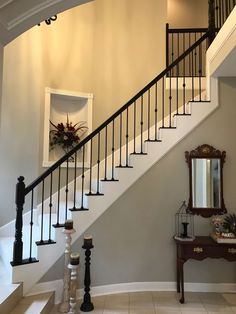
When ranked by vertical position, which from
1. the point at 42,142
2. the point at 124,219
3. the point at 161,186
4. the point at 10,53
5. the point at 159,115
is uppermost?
the point at 10,53

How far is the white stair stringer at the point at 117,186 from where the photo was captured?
3.15m

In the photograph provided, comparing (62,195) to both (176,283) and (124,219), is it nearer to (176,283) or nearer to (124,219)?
(124,219)

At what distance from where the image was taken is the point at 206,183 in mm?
3740

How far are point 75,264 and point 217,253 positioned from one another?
1.71 metres

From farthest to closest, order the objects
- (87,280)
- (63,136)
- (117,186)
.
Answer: (63,136) → (117,186) → (87,280)

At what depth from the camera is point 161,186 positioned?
3707 mm

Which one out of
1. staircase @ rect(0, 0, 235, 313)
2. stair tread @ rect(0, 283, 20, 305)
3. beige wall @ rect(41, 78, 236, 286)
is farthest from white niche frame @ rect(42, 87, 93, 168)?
stair tread @ rect(0, 283, 20, 305)

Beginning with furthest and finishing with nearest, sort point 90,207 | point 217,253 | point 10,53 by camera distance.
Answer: point 10,53, point 90,207, point 217,253

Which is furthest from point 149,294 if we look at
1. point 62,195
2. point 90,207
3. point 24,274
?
point 62,195

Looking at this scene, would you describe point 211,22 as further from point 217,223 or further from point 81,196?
point 81,196

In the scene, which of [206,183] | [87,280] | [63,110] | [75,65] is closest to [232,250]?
[206,183]

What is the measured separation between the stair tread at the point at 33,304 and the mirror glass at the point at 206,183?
2.20 m

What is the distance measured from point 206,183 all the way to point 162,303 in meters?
1.65

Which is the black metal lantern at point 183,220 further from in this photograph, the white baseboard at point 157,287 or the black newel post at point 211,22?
the black newel post at point 211,22
